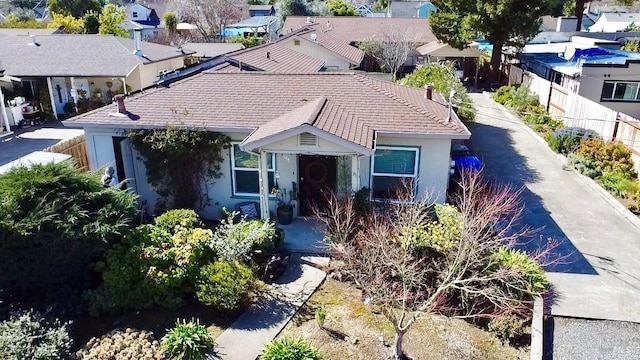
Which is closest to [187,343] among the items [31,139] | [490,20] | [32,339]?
[32,339]

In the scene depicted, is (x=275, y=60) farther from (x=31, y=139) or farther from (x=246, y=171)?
(x=31, y=139)

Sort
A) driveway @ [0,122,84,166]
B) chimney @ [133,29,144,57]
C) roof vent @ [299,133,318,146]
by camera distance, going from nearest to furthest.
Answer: roof vent @ [299,133,318,146]
driveway @ [0,122,84,166]
chimney @ [133,29,144,57]

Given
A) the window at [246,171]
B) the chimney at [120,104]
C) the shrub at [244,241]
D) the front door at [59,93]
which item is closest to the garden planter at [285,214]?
the window at [246,171]

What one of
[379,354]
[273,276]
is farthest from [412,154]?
[379,354]

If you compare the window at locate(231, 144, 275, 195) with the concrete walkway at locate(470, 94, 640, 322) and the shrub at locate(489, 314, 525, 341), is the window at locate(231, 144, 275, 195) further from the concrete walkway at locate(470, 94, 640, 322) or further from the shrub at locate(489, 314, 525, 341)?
the concrete walkway at locate(470, 94, 640, 322)

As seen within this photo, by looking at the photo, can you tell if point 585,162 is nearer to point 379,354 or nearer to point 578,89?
point 578,89

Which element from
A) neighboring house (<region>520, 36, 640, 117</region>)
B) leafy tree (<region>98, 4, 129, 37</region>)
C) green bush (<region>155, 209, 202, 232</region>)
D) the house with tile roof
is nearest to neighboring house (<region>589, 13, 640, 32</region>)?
neighboring house (<region>520, 36, 640, 117</region>)
